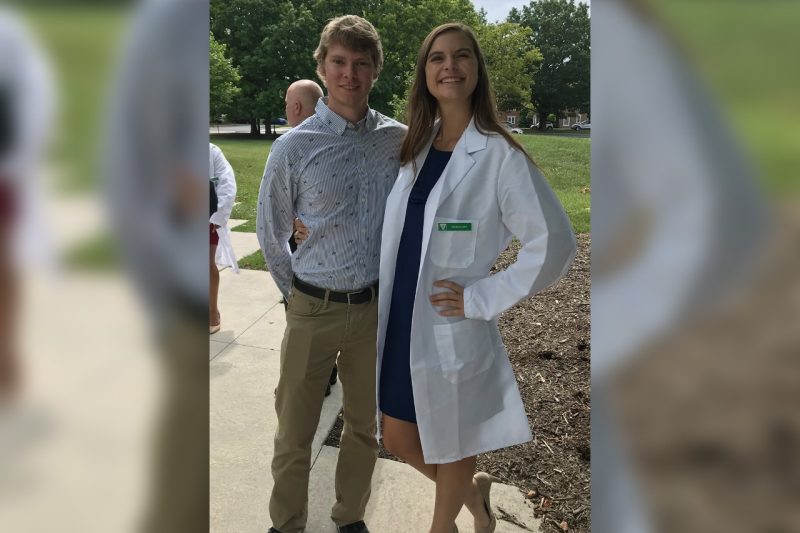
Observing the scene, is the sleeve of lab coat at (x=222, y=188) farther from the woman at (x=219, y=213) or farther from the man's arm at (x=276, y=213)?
the man's arm at (x=276, y=213)

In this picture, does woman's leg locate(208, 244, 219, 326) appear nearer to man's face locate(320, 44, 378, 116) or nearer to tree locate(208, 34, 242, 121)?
man's face locate(320, 44, 378, 116)

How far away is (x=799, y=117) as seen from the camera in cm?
64

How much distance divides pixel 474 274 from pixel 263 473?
188 cm

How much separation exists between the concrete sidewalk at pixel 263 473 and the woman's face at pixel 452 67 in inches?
77.6

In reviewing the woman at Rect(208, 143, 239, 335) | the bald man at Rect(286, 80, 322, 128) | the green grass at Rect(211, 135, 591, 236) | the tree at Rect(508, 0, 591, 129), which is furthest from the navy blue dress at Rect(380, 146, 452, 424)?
the tree at Rect(508, 0, 591, 129)

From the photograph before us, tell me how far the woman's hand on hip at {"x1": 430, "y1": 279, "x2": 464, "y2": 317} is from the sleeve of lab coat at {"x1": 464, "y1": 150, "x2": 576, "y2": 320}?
3 cm

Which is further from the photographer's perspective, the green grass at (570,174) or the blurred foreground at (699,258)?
the green grass at (570,174)

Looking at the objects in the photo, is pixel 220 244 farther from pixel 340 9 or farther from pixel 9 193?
pixel 340 9

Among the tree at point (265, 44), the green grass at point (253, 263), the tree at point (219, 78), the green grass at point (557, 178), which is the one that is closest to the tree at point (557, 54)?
the tree at point (265, 44)

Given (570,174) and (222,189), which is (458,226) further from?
(570,174)

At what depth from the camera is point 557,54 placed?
169 feet

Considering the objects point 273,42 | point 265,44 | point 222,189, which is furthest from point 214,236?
point 265,44

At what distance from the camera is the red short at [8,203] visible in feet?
2.27

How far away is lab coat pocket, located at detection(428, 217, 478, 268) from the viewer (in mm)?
2094
